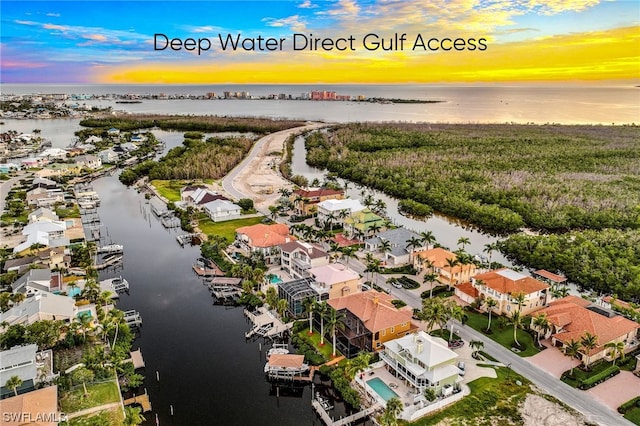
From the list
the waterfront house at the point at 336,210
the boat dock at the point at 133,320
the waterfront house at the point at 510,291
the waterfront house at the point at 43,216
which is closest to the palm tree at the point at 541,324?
the waterfront house at the point at 510,291

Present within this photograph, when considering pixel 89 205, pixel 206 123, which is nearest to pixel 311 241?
pixel 89 205

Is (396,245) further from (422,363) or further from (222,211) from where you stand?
(222,211)

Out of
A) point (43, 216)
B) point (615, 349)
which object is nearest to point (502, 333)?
point (615, 349)

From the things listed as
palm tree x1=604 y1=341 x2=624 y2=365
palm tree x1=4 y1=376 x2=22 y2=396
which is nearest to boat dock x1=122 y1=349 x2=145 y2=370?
palm tree x1=4 y1=376 x2=22 y2=396

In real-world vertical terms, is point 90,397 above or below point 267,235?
below

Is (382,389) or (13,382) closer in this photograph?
(13,382)

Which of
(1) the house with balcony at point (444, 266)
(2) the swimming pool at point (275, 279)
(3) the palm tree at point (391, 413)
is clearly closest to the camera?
(3) the palm tree at point (391, 413)

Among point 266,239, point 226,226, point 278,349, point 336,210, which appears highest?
point 336,210

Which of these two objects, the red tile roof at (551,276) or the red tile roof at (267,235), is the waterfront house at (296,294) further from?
the red tile roof at (551,276)

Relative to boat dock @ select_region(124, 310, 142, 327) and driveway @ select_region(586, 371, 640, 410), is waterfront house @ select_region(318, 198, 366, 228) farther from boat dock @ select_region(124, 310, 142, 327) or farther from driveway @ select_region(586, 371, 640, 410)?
driveway @ select_region(586, 371, 640, 410)
